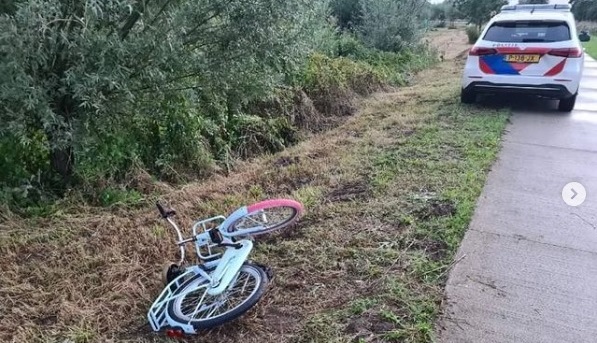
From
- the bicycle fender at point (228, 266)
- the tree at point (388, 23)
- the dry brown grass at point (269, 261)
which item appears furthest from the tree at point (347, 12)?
the bicycle fender at point (228, 266)

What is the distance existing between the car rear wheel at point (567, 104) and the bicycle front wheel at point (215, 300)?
6.65 m

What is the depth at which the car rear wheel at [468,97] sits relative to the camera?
7766 mm

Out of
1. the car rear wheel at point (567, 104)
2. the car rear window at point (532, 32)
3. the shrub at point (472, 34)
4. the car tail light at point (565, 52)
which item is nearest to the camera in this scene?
the car tail light at point (565, 52)

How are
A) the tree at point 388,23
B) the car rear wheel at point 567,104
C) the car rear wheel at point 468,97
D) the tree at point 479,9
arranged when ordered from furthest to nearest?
the tree at point 479,9 < the tree at point 388,23 < the car rear wheel at point 468,97 < the car rear wheel at point 567,104

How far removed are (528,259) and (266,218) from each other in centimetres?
191

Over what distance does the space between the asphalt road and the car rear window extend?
2.21 m

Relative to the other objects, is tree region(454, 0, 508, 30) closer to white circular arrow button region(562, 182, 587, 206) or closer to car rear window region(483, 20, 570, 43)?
car rear window region(483, 20, 570, 43)

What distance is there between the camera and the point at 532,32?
284 inches

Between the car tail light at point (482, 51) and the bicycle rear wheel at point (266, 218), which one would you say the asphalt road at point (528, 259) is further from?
the car tail light at point (482, 51)

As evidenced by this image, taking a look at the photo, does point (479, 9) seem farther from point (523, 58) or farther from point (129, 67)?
point (129, 67)

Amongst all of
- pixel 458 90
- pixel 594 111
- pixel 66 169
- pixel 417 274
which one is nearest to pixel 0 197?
pixel 66 169

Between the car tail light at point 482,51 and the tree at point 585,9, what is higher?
the car tail light at point 482,51

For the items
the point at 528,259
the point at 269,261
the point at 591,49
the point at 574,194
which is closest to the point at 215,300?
the point at 269,261

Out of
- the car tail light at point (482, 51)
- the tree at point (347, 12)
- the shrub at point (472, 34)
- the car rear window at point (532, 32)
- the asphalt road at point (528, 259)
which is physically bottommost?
the shrub at point (472, 34)
